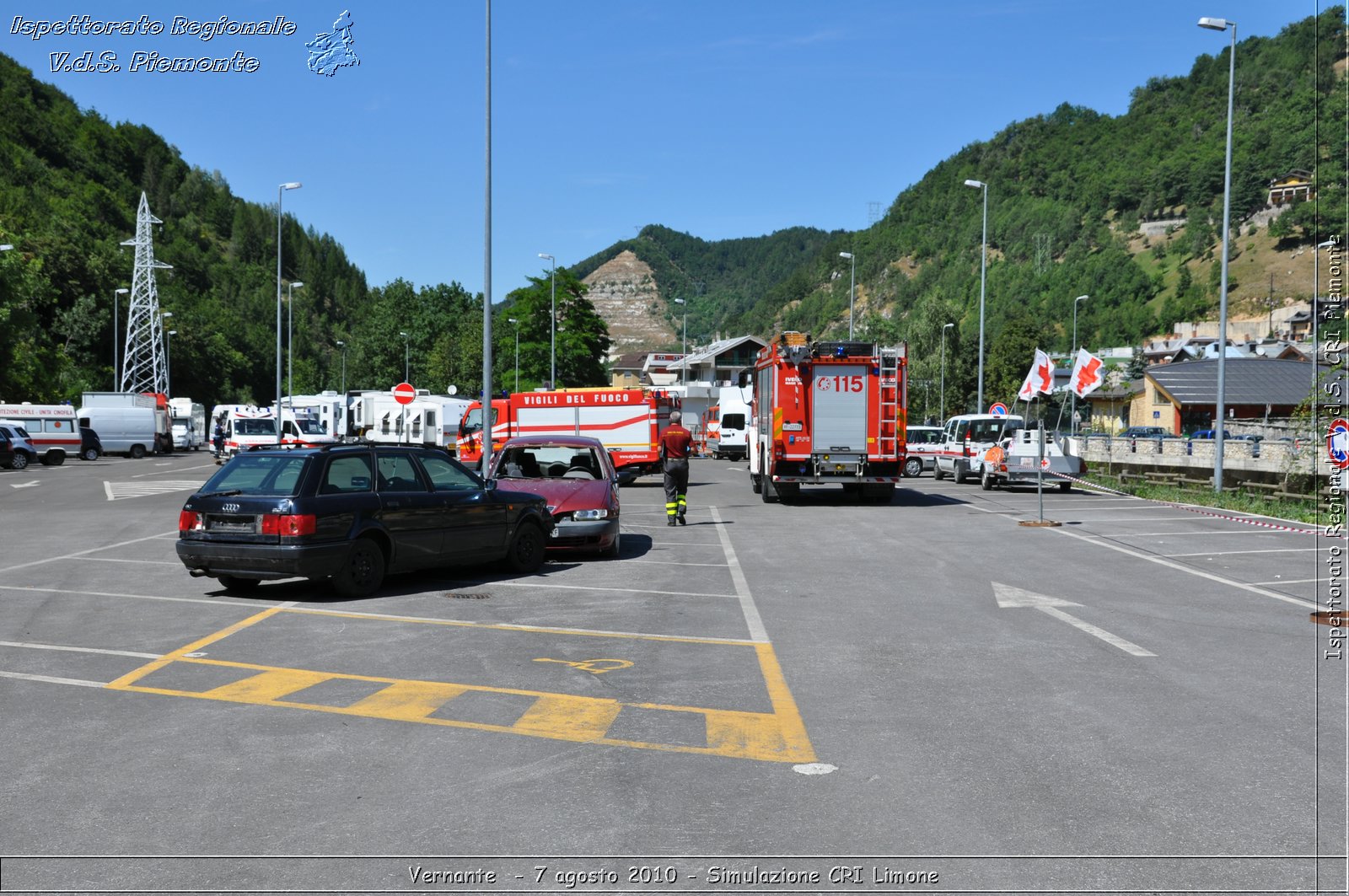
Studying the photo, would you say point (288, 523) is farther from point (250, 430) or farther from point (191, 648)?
point (250, 430)

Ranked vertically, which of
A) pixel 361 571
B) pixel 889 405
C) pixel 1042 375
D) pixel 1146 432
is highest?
pixel 1042 375

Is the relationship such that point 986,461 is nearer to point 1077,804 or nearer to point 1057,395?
point 1077,804

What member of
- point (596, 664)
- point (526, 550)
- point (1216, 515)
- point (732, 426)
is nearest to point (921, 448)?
point (732, 426)

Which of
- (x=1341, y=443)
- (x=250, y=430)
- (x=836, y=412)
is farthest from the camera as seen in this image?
(x=250, y=430)

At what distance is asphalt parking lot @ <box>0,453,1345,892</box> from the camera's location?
15.8 feet

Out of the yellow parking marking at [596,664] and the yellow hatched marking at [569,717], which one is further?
the yellow parking marking at [596,664]

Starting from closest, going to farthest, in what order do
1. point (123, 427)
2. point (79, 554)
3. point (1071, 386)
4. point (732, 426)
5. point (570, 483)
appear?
point (570, 483)
point (79, 554)
point (1071, 386)
point (732, 426)
point (123, 427)

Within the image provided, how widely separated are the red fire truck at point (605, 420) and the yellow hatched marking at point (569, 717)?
1064 inches

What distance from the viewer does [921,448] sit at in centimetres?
4009

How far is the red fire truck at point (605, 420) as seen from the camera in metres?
34.7

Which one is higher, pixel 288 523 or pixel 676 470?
pixel 676 470

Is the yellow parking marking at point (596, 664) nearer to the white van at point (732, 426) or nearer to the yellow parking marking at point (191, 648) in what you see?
the yellow parking marking at point (191, 648)

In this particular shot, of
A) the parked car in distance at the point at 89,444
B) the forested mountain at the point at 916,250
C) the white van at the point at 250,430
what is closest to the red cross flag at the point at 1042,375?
the white van at the point at 250,430

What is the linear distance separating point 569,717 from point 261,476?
5944 mm
